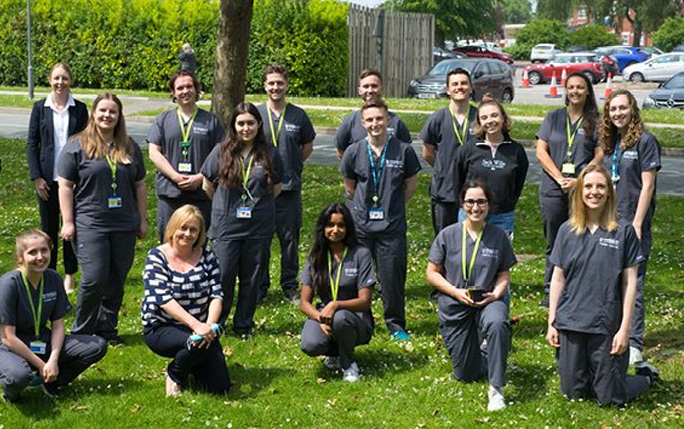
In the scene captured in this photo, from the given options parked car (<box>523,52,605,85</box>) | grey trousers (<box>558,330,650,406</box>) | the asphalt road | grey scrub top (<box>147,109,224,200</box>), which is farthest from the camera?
parked car (<box>523,52,605,85</box>)

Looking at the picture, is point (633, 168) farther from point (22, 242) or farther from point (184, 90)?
point (22, 242)

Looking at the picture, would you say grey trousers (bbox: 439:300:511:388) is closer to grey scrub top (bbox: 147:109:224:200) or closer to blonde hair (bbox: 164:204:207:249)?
blonde hair (bbox: 164:204:207:249)

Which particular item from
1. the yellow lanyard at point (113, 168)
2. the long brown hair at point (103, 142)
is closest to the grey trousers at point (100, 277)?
the yellow lanyard at point (113, 168)

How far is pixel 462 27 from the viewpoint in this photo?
58250mm

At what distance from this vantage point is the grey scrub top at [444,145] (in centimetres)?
959

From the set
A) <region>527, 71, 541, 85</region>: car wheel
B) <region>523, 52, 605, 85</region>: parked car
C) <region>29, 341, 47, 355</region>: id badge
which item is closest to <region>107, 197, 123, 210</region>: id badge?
<region>29, 341, 47, 355</region>: id badge

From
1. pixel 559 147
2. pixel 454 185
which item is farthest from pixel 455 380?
pixel 559 147

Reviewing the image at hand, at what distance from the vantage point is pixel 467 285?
762 cm

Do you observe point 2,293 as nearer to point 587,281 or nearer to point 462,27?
point 587,281

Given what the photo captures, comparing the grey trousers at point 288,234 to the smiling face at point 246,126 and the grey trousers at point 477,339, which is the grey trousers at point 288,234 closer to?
the smiling face at point 246,126

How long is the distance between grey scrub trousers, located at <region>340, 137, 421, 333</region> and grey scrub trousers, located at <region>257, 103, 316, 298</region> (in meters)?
1.08

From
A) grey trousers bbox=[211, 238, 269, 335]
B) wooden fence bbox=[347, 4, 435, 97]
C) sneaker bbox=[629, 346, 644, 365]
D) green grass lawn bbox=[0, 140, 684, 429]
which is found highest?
wooden fence bbox=[347, 4, 435, 97]

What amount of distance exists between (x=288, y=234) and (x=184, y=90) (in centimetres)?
163

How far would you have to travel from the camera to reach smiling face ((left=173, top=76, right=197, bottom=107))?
360 inches
